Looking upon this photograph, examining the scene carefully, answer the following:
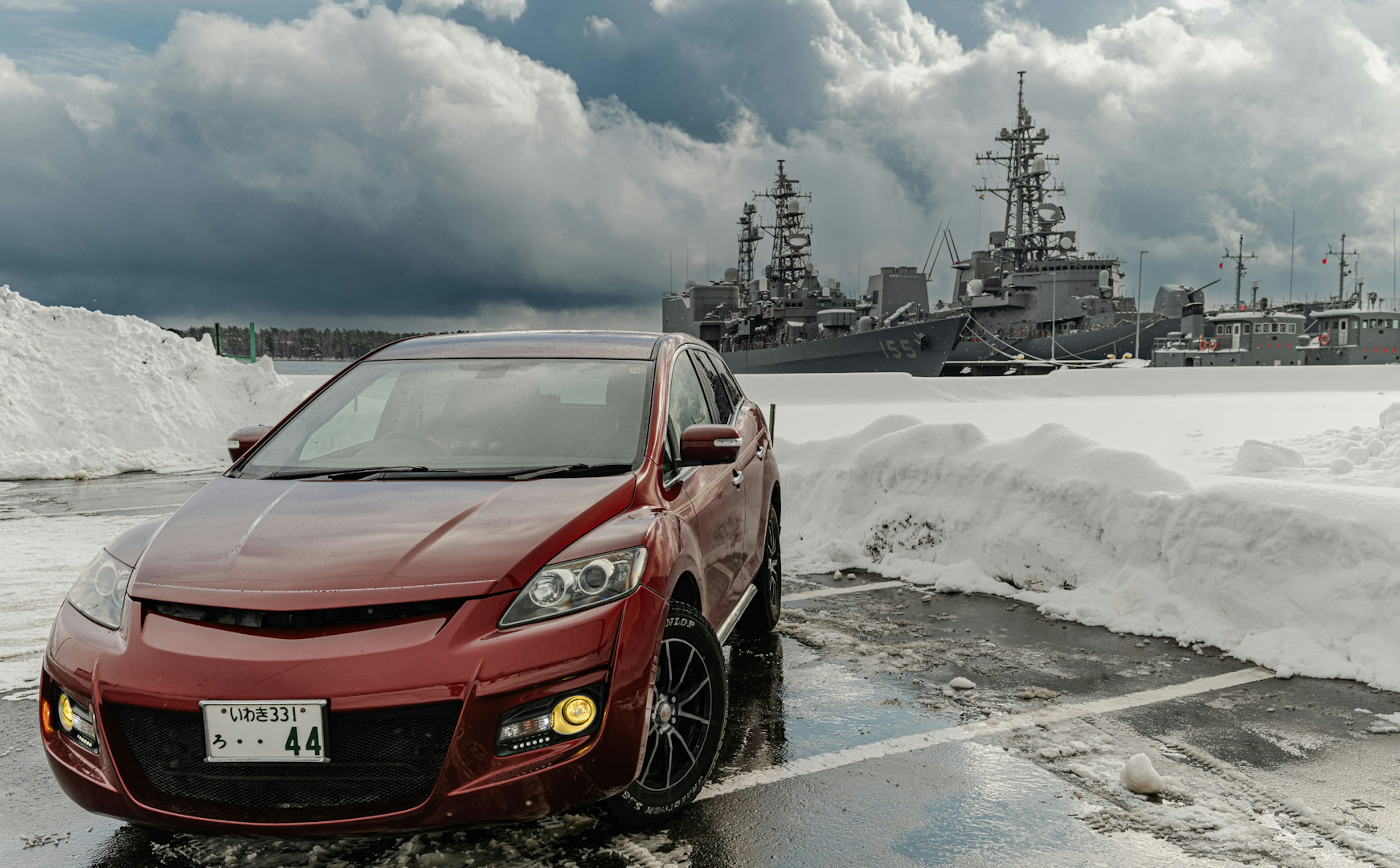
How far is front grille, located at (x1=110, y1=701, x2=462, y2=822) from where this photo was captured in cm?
225

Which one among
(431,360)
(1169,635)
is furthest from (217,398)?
(1169,635)

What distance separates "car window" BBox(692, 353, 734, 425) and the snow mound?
2478mm

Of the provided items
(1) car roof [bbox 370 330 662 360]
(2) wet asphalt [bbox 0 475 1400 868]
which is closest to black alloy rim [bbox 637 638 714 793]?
(2) wet asphalt [bbox 0 475 1400 868]

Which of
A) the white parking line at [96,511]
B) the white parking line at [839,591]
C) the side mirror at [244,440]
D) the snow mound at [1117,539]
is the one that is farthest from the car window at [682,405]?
A: the white parking line at [96,511]

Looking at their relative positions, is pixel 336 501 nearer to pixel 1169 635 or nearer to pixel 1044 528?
pixel 1169 635

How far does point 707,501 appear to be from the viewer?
11.8 ft

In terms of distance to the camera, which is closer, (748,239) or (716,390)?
(716,390)

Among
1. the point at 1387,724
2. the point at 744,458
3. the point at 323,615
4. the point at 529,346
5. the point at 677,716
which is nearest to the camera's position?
the point at 323,615

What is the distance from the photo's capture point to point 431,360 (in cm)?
397

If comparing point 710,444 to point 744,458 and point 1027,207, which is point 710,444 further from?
point 1027,207

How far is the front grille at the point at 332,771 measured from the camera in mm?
2254

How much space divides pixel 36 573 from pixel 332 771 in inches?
230

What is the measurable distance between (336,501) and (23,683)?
2.70 metres

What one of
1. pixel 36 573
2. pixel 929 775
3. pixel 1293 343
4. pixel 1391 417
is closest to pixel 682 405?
pixel 929 775
